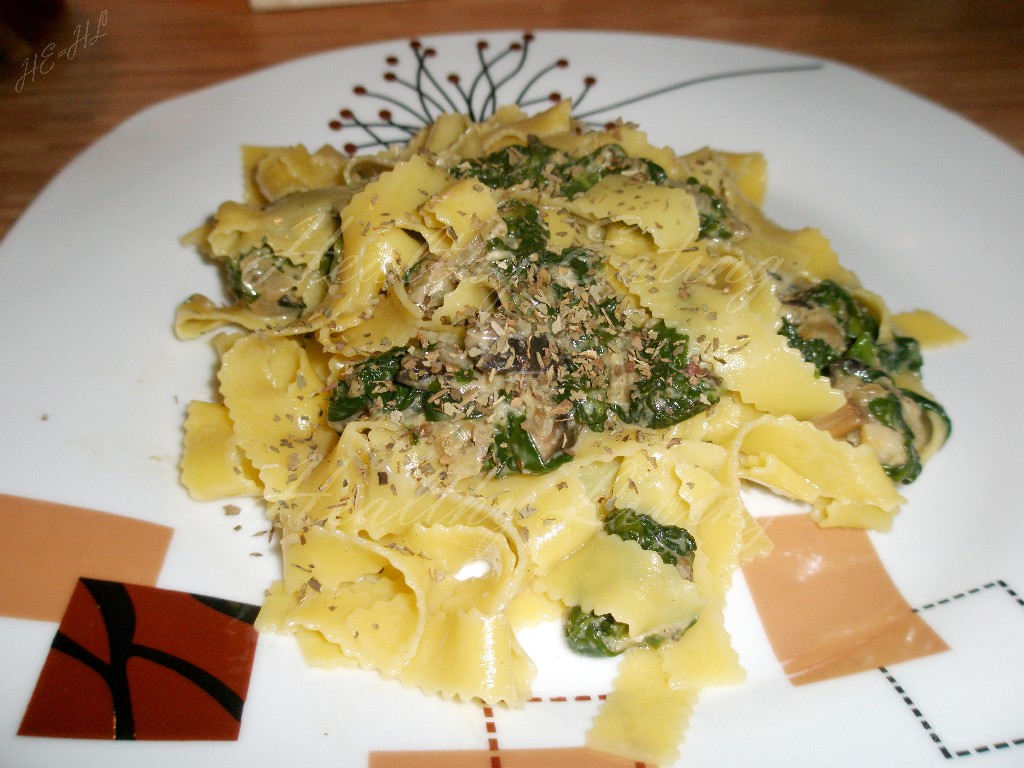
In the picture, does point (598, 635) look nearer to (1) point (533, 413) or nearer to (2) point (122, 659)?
(1) point (533, 413)

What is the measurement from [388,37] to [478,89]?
175 cm

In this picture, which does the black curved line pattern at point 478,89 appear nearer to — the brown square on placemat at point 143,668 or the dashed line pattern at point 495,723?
the brown square on placemat at point 143,668

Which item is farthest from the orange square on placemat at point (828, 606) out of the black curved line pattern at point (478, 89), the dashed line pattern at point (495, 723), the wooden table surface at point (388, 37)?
the wooden table surface at point (388, 37)

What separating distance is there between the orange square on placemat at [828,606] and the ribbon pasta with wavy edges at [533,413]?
0.39 ft

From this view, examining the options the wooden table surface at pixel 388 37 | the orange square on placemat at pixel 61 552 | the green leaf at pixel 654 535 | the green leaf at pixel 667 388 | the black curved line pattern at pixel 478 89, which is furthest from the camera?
the wooden table surface at pixel 388 37

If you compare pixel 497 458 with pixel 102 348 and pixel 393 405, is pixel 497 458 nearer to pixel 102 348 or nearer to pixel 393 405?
pixel 393 405

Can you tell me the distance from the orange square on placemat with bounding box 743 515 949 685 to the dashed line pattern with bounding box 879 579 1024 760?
0.34 ft

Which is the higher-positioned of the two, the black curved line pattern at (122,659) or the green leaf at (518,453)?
the green leaf at (518,453)

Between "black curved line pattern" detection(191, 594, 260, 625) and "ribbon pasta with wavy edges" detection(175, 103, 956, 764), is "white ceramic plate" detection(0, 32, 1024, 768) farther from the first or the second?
"ribbon pasta with wavy edges" detection(175, 103, 956, 764)

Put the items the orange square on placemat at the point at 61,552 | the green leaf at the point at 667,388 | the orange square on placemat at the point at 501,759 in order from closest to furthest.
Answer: the orange square on placemat at the point at 501,759 → the orange square on placemat at the point at 61,552 → the green leaf at the point at 667,388

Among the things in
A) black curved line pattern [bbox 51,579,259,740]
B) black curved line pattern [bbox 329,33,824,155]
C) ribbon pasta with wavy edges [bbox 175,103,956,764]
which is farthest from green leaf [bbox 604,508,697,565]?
black curved line pattern [bbox 329,33,824,155]

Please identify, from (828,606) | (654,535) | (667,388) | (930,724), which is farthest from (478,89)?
(930,724)

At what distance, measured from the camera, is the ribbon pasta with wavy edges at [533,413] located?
128 inches

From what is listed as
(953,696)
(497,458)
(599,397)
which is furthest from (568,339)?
(953,696)
